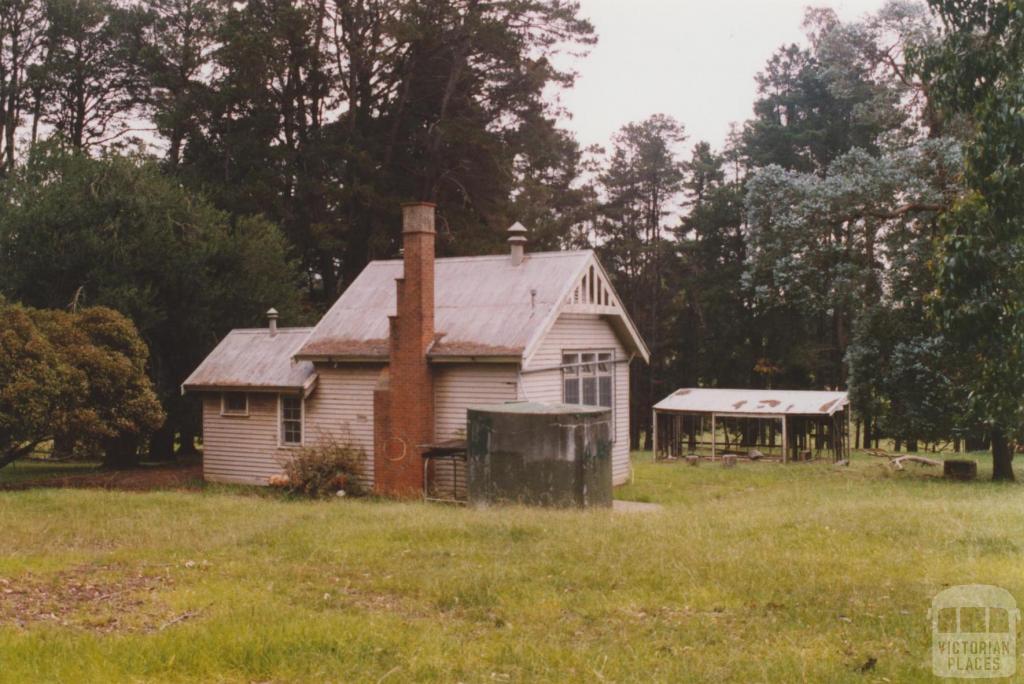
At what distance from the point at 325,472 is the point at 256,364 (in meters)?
4.31

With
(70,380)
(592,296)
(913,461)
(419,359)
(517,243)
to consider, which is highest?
(517,243)

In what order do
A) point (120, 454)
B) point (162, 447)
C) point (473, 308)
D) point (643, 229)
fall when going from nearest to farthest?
point (473, 308), point (120, 454), point (162, 447), point (643, 229)

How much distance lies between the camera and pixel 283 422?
24.5 metres

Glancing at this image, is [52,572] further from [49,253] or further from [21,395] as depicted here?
[49,253]

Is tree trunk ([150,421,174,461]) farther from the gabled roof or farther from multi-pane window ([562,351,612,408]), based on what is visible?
multi-pane window ([562,351,612,408])

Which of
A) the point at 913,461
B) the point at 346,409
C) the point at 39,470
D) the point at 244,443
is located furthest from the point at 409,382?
the point at 913,461

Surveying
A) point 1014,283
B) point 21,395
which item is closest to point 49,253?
point 21,395

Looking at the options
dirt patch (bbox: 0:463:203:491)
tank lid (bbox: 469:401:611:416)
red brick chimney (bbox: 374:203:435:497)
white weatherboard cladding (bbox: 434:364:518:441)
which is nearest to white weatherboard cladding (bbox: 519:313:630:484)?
white weatherboard cladding (bbox: 434:364:518:441)

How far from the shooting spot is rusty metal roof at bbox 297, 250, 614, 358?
21594 millimetres

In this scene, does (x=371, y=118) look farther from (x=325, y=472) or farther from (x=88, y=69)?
(x=325, y=472)

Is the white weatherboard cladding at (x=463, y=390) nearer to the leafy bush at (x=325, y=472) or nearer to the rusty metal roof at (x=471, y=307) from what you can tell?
the rusty metal roof at (x=471, y=307)

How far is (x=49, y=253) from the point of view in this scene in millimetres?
27844

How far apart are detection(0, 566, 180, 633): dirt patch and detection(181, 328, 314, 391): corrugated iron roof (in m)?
12.3

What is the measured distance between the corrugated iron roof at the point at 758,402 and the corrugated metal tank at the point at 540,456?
56.6 ft
